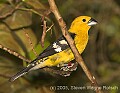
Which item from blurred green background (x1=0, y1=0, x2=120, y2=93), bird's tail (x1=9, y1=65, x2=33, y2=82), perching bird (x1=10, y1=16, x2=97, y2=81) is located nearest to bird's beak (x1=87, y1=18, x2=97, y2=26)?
perching bird (x1=10, y1=16, x2=97, y2=81)

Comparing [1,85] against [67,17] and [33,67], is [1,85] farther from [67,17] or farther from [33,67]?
[67,17]

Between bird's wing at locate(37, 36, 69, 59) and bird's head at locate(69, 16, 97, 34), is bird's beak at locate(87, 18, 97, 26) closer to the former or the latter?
bird's head at locate(69, 16, 97, 34)

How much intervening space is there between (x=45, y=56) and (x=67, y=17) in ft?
9.17

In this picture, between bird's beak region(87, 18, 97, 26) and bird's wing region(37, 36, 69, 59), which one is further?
bird's beak region(87, 18, 97, 26)

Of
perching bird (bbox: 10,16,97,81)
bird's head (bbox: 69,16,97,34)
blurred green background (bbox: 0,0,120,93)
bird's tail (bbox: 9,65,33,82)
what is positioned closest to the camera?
bird's tail (bbox: 9,65,33,82)

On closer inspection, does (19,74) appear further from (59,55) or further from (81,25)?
(81,25)

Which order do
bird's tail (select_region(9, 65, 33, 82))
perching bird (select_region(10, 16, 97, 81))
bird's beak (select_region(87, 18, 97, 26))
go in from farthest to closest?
bird's beak (select_region(87, 18, 97, 26))
perching bird (select_region(10, 16, 97, 81))
bird's tail (select_region(9, 65, 33, 82))

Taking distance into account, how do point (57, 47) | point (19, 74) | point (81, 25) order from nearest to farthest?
point (19, 74) < point (57, 47) < point (81, 25)

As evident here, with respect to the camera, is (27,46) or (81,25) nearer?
(27,46)

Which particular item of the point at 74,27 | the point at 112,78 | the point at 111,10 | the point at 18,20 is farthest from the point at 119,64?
the point at 18,20

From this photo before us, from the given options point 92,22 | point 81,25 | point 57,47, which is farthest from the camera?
point 81,25

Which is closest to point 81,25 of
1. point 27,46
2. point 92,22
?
point 92,22

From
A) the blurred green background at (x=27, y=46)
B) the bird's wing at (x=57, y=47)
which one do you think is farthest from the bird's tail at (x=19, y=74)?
the bird's wing at (x=57, y=47)

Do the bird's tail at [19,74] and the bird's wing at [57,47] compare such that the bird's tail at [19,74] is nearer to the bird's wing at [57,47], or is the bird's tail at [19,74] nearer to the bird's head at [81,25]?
the bird's wing at [57,47]
